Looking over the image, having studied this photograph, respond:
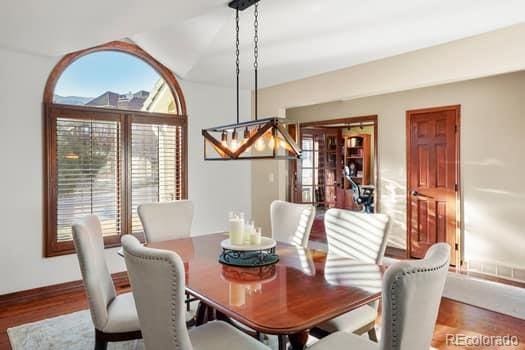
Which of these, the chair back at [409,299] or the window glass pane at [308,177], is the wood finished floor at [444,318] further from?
the window glass pane at [308,177]

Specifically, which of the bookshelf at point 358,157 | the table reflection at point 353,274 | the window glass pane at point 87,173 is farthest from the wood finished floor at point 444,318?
the bookshelf at point 358,157

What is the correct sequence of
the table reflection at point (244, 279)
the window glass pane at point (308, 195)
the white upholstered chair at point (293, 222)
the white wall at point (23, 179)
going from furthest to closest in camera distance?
the window glass pane at point (308, 195)
the white wall at point (23, 179)
the white upholstered chair at point (293, 222)
the table reflection at point (244, 279)

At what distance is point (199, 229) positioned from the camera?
16.4 ft

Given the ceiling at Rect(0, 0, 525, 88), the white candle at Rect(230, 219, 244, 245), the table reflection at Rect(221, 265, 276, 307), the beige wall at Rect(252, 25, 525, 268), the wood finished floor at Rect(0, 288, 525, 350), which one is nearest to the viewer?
the table reflection at Rect(221, 265, 276, 307)

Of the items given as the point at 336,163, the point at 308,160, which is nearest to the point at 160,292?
the point at 308,160

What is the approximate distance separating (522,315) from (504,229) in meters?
1.45

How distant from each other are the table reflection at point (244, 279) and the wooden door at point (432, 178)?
355cm

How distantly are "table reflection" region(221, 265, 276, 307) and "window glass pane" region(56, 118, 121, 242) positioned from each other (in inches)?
99.9

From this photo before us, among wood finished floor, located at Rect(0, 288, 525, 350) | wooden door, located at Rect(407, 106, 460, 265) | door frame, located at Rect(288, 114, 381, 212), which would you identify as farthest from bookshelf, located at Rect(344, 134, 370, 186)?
wood finished floor, located at Rect(0, 288, 525, 350)

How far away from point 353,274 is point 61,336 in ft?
7.68

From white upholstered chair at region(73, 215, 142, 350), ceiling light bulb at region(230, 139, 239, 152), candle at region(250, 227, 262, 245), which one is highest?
ceiling light bulb at region(230, 139, 239, 152)

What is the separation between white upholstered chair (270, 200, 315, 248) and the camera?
3.07 metres

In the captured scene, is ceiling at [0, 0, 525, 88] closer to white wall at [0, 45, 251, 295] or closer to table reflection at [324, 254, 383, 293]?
white wall at [0, 45, 251, 295]

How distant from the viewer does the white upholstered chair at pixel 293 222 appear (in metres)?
3.07
